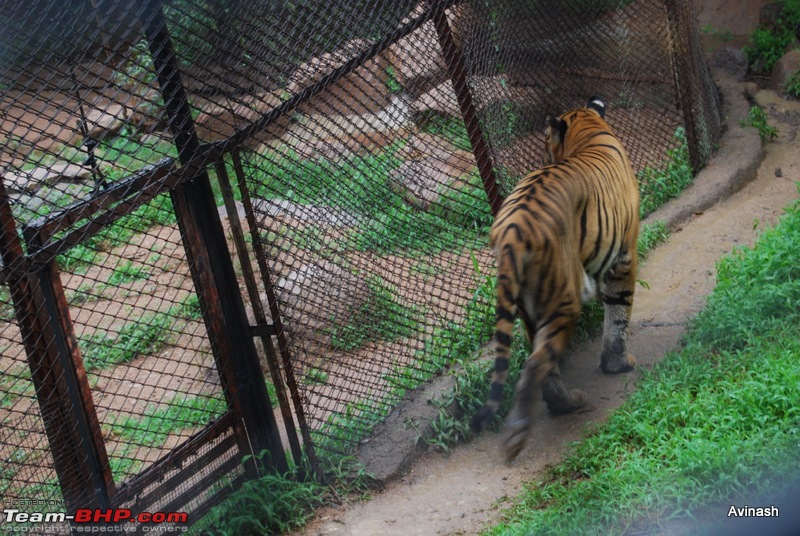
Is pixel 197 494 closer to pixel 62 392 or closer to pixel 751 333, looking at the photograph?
pixel 62 392

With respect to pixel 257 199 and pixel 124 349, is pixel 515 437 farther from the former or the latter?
pixel 124 349

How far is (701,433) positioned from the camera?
12.5 feet

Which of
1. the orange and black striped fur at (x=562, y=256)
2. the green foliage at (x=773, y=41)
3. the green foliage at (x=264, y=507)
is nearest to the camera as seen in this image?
the orange and black striped fur at (x=562, y=256)

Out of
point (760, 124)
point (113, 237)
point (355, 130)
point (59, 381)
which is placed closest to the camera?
point (59, 381)

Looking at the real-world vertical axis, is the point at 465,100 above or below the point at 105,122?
below

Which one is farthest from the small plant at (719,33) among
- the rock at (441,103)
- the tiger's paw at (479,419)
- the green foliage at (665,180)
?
the tiger's paw at (479,419)

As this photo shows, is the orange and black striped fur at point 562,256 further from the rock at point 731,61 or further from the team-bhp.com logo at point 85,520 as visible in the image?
the rock at point 731,61

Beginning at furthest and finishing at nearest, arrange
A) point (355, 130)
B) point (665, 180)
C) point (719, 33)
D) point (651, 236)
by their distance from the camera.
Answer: point (719, 33)
point (665, 180)
point (651, 236)
point (355, 130)

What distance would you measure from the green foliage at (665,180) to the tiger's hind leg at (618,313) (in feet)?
6.72

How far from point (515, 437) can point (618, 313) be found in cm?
178

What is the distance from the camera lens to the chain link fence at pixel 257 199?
11.5 ft

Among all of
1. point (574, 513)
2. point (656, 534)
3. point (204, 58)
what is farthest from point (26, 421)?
point (656, 534)

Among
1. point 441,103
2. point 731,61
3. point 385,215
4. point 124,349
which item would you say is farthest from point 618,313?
point 731,61

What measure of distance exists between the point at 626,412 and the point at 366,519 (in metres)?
1.45
